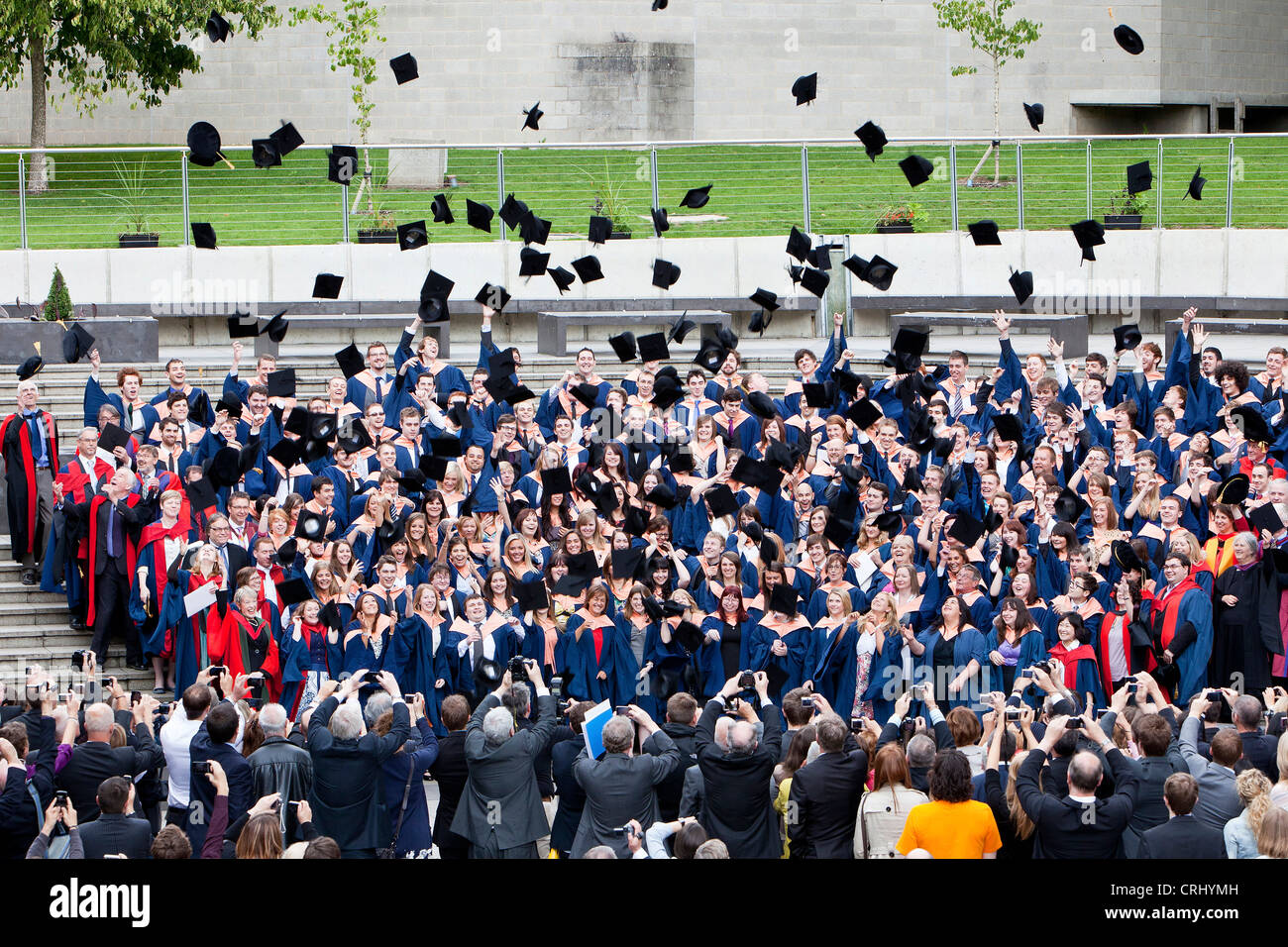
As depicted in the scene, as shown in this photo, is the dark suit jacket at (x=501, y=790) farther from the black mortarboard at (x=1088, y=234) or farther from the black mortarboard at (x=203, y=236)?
the black mortarboard at (x=1088, y=234)

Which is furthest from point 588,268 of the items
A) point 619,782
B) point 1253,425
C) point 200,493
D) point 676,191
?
point 619,782

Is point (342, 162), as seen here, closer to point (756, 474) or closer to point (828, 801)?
point (756, 474)

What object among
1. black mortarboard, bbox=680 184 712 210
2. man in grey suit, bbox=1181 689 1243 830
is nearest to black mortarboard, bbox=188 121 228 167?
black mortarboard, bbox=680 184 712 210

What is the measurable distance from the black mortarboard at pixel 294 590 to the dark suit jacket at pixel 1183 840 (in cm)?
512

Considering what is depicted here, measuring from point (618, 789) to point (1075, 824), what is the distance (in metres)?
1.88

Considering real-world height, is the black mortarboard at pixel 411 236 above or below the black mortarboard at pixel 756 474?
above

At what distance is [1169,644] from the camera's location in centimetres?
944

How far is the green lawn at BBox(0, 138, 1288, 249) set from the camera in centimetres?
1839

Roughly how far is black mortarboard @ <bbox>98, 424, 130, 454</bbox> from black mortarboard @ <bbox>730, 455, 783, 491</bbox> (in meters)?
4.00

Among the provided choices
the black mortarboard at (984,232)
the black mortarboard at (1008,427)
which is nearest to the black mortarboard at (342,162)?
the black mortarboard at (984,232)

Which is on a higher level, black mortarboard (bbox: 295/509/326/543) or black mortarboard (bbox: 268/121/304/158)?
black mortarboard (bbox: 268/121/304/158)

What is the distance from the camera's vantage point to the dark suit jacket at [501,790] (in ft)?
24.2

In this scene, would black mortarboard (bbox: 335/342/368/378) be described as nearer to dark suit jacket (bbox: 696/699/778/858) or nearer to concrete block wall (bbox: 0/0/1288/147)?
dark suit jacket (bbox: 696/699/778/858)
